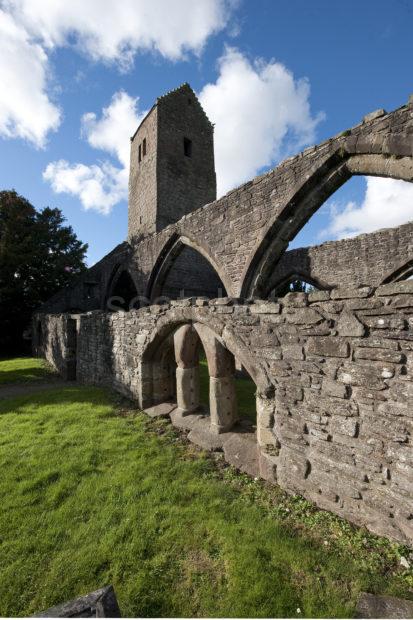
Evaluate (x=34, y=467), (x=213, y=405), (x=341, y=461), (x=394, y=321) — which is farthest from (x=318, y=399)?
(x=34, y=467)

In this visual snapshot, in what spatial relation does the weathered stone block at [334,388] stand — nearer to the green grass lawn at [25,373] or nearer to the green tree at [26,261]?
the green grass lawn at [25,373]

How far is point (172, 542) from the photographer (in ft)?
8.59

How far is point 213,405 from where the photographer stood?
14.3 feet

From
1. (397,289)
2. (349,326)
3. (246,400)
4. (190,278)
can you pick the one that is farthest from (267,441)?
(190,278)

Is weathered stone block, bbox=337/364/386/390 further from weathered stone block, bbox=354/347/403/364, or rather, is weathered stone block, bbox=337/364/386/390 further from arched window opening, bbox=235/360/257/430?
arched window opening, bbox=235/360/257/430

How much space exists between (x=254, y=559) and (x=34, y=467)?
302cm

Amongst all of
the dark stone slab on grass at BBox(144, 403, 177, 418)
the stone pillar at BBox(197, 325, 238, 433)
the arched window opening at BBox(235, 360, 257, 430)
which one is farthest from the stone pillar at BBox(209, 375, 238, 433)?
the dark stone slab on grass at BBox(144, 403, 177, 418)

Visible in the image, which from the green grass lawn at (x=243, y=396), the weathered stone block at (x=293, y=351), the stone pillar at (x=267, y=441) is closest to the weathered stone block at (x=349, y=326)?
the weathered stone block at (x=293, y=351)

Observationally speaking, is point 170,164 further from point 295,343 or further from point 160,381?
point 295,343

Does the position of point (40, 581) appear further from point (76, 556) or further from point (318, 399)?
point (318, 399)

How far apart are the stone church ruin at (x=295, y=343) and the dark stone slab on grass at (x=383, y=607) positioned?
56 centimetres

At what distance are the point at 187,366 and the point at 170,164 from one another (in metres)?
15.7

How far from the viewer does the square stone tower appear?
54.8ft

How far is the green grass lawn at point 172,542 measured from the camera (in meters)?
2.12
